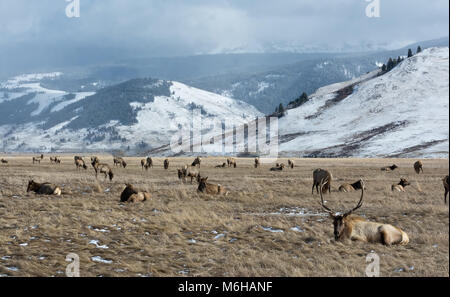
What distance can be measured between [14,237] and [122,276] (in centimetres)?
550

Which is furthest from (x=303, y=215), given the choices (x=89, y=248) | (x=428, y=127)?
(x=428, y=127)

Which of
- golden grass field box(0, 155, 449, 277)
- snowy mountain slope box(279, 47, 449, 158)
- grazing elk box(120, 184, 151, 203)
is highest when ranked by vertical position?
snowy mountain slope box(279, 47, 449, 158)

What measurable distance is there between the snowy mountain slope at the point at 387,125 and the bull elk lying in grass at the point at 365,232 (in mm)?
107249

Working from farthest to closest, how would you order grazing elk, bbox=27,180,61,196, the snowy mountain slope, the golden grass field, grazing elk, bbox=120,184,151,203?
the snowy mountain slope, grazing elk, bbox=27,180,61,196, grazing elk, bbox=120,184,151,203, the golden grass field

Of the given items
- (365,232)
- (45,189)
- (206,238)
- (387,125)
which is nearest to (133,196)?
(45,189)

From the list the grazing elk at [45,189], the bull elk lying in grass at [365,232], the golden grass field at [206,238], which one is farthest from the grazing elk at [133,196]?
the bull elk lying in grass at [365,232]

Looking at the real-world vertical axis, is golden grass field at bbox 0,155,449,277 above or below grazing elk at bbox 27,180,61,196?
below

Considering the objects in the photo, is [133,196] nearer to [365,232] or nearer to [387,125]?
[365,232]

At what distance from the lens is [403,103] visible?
177 meters

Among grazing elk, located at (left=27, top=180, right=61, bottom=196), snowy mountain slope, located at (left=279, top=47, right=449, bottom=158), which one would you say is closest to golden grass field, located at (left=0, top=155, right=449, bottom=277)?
grazing elk, located at (left=27, top=180, right=61, bottom=196)

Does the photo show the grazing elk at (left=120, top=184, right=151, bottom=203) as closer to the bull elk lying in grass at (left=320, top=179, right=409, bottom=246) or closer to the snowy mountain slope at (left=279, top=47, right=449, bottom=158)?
the bull elk lying in grass at (left=320, top=179, right=409, bottom=246)

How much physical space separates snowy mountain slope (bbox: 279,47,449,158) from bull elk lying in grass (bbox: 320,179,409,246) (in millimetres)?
107249

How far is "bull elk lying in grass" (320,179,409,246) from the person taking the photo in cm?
1353

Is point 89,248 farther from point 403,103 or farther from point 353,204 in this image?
point 403,103
